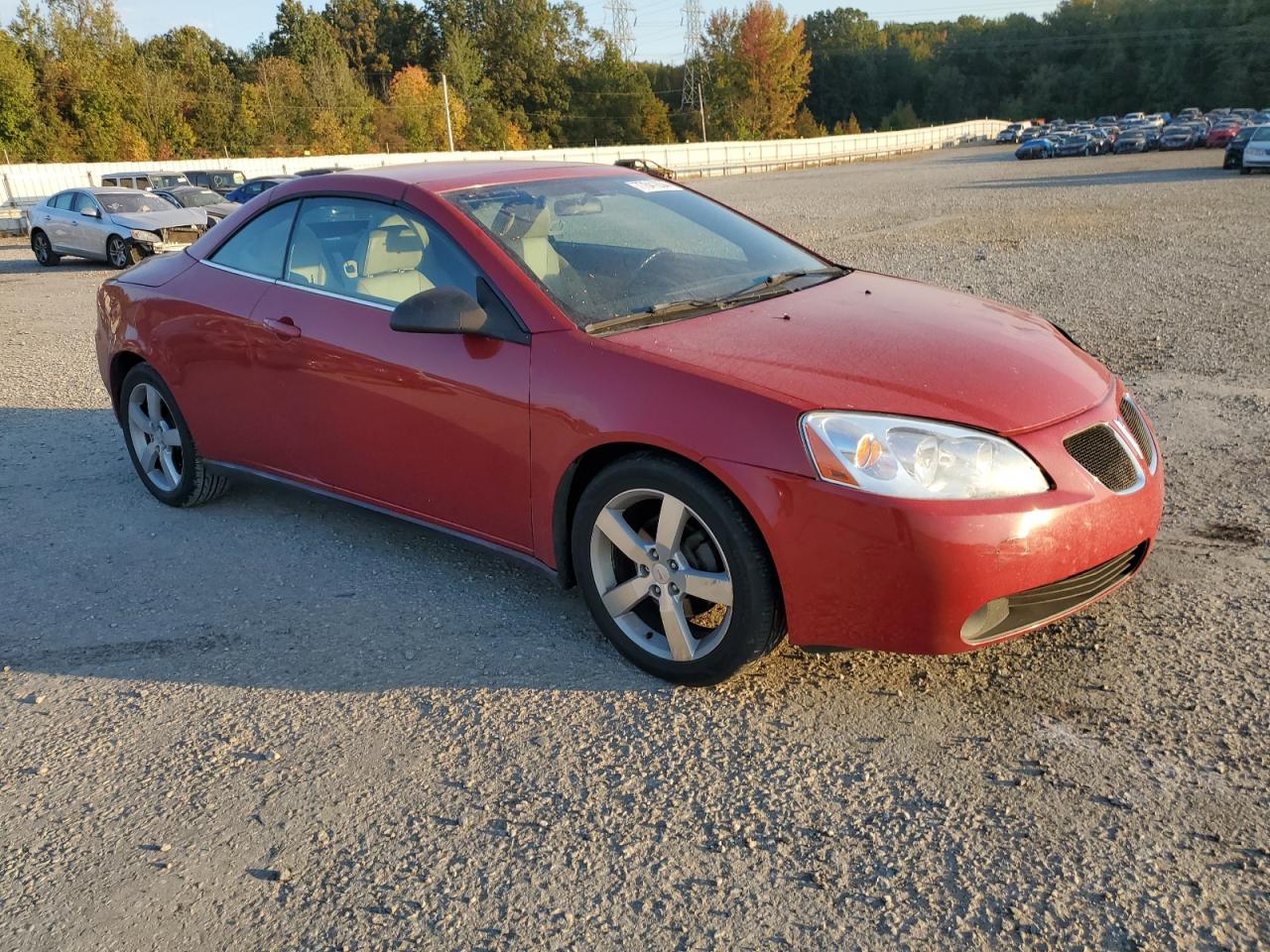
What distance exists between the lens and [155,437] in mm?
5301

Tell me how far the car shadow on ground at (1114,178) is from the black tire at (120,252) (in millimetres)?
22551

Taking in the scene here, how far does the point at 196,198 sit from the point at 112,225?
340 centimetres

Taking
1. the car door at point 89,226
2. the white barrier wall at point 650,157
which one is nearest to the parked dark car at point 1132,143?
the white barrier wall at point 650,157

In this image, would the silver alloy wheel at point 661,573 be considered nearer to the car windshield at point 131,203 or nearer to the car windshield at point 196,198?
the car windshield at point 131,203

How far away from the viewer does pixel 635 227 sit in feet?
13.7

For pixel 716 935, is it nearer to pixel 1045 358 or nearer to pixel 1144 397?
pixel 1045 358

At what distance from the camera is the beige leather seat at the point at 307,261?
430 centimetres

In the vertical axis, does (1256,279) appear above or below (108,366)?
below

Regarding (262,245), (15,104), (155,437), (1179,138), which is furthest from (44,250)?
(1179,138)

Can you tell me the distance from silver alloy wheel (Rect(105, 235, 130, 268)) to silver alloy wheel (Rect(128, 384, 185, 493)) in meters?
15.8

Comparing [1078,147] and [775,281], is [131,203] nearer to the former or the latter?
[775,281]

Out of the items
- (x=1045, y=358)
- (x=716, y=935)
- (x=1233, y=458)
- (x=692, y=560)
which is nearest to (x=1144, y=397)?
(x=1233, y=458)

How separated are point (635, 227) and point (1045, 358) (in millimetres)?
1645

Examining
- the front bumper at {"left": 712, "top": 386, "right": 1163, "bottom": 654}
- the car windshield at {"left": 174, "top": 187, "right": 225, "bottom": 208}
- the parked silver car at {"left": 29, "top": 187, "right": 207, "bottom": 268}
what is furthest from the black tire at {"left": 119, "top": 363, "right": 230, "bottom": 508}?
the car windshield at {"left": 174, "top": 187, "right": 225, "bottom": 208}
